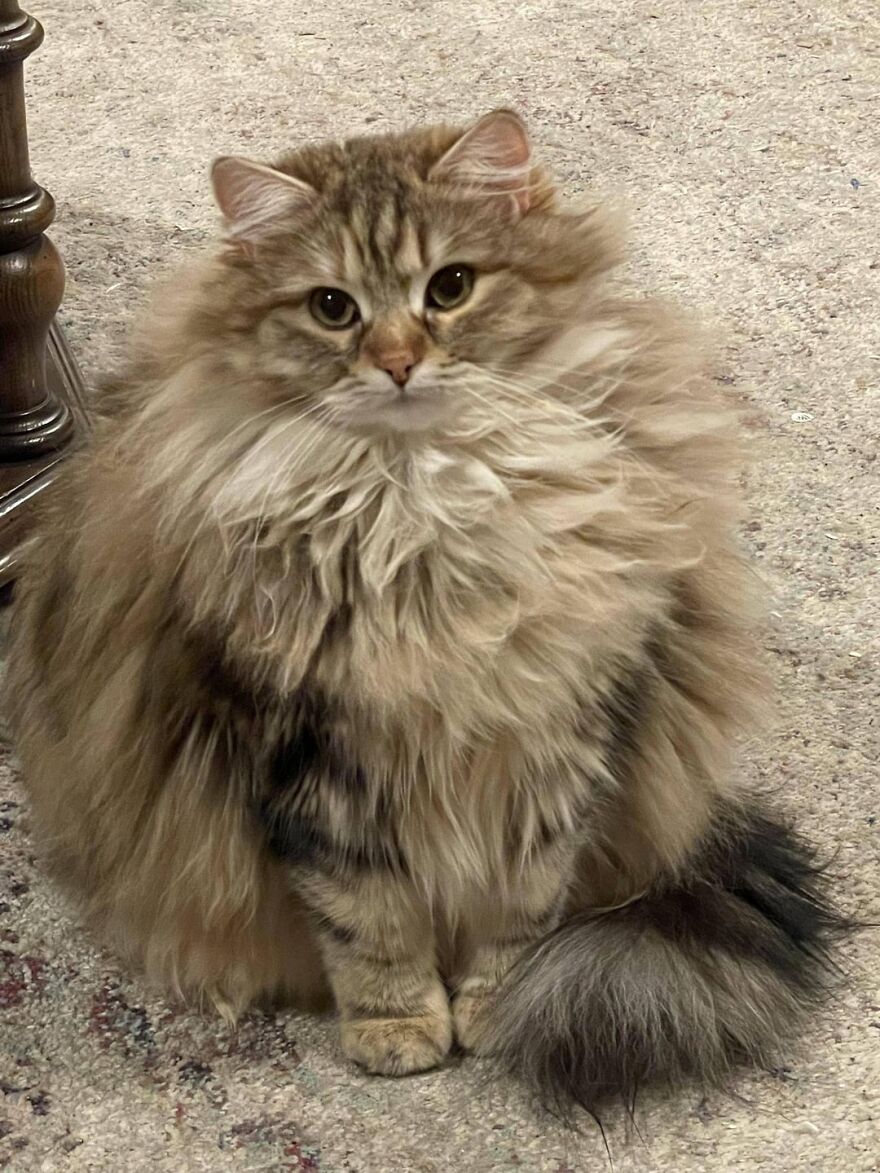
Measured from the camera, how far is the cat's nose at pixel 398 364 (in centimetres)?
112

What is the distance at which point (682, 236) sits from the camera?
2.46 m

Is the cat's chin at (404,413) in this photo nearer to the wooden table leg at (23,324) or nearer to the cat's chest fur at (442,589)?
the cat's chest fur at (442,589)

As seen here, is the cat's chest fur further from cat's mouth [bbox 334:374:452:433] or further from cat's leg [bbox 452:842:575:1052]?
cat's leg [bbox 452:842:575:1052]

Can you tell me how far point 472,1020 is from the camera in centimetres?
141

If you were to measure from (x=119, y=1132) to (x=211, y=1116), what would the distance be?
0.25ft

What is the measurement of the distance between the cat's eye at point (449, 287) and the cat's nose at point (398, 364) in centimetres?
5

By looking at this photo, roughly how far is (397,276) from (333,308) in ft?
0.18

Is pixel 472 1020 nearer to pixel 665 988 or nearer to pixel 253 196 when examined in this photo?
pixel 665 988

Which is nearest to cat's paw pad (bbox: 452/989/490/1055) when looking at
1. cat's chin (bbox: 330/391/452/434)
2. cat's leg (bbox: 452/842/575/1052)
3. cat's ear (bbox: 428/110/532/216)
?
cat's leg (bbox: 452/842/575/1052)

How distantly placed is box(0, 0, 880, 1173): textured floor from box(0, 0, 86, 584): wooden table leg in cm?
18

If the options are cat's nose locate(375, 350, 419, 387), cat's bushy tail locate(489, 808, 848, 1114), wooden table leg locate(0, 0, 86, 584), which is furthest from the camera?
wooden table leg locate(0, 0, 86, 584)

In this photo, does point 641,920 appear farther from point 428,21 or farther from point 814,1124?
point 428,21

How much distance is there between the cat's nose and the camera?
3.66 ft

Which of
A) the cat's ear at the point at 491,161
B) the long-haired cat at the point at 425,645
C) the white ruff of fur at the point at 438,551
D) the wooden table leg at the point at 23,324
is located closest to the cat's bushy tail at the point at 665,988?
the long-haired cat at the point at 425,645
